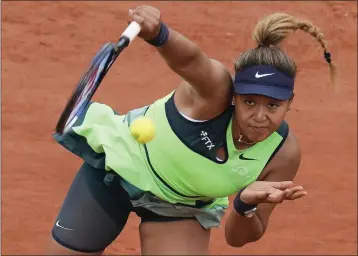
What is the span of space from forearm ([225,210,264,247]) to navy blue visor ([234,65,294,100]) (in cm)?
75

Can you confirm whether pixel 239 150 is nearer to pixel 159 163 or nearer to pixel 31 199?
pixel 159 163

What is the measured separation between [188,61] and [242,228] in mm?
1146

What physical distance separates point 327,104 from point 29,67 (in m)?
3.03

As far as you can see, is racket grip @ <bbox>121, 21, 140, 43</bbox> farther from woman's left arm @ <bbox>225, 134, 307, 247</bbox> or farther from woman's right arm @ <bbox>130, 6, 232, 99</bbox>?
woman's left arm @ <bbox>225, 134, 307, 247</bbox>

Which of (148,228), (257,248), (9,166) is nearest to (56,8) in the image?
(9,166)

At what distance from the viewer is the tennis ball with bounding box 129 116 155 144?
168 inches

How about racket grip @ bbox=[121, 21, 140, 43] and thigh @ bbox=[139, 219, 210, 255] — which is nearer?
racket grip @ bbox=[121, 21, 140, 43]

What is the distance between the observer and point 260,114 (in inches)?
162

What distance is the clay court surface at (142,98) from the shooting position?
25.8 ft

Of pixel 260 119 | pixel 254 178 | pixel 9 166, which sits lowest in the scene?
pixel 9 166

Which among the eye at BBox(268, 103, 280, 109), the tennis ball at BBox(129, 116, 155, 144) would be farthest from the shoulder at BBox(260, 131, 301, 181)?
the tennis ball at BBox(129, 116, 155, 144)

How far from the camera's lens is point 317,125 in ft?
30.0

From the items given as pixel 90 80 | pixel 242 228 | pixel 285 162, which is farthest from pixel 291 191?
pixel 90 80

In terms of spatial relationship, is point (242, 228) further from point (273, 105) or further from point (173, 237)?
point (273, 105)
